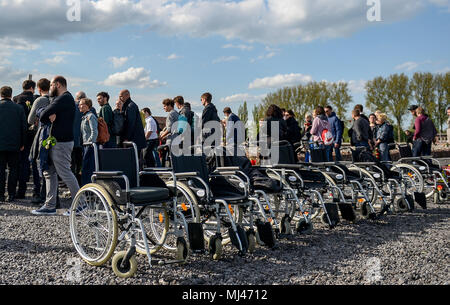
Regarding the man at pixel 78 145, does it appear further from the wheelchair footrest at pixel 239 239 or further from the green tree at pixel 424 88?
the green tree at pixel 424 88

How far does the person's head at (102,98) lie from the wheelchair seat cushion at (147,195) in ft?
15.8

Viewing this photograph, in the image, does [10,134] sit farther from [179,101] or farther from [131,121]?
[179,101]

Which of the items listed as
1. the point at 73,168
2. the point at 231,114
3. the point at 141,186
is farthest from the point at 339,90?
the point at 141,186

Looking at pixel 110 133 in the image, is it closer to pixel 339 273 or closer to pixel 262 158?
pixel 262 158

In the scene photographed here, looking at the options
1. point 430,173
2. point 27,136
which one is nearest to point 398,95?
point 430,173

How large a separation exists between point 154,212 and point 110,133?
11.9 ft

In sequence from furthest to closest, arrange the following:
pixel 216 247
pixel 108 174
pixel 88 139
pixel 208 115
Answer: pixel 208 115, pixel 88 139, pixel 216 247, pixel 108 174

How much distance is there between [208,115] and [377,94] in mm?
37526

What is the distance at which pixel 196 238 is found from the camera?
443 centimetres

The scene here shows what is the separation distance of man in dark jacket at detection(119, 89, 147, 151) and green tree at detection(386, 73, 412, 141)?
1488 inches

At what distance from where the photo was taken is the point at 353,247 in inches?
208

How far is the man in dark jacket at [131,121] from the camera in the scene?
8.01 m

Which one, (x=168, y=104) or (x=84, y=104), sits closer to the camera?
(x=84, y=104)

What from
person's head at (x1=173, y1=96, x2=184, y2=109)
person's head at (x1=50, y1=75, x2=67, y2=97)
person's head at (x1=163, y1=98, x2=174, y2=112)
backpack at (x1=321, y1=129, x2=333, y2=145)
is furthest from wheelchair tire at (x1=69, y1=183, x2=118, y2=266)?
backpack at (x1=321, y1=129, x2=333, y2=145)
